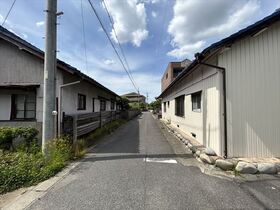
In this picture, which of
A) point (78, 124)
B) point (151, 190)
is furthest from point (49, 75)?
point (151, 190)

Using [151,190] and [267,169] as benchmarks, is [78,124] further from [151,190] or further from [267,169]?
[267,169]

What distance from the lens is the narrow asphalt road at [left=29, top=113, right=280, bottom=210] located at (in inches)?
132

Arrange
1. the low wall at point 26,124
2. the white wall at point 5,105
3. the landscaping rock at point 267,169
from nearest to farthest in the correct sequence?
the landscaping rock at point 267,169
the low wall at point 26,124
the white wall at point 5,105

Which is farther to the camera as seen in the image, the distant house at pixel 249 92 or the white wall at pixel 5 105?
the white wall at pixel 5 105

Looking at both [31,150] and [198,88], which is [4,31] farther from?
[198,88]

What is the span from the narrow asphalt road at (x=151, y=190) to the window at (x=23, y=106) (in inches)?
166

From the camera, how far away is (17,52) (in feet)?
27.0

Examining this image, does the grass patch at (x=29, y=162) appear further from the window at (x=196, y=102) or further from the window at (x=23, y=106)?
the window at (x=196, y=102)

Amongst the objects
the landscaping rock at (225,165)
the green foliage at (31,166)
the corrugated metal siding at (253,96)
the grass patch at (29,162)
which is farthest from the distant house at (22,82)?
the landscaping rock at (225,165)

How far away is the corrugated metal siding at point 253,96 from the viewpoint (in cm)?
555

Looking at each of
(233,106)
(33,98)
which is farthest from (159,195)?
(33,98)

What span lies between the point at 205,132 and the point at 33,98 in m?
7.20

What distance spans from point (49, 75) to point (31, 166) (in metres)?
2.62

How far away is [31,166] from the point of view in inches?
198
